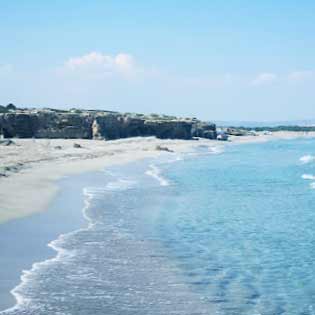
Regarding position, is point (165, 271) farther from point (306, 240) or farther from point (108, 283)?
point (306, 240)

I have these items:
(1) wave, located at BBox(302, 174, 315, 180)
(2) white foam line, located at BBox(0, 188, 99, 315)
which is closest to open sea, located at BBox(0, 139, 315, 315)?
(2) white foam line, located at BBox(0, 188, 99, 315)

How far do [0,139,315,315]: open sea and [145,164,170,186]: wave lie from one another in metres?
3.65

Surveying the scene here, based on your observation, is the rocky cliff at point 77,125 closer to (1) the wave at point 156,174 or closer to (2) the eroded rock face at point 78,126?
(2) the eroded rock face at point 78,126

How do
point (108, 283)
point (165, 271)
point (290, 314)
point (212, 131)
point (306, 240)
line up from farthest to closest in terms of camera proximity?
point (212, 131), point (306, 240), point (165, 271), point (108, 283), point (290, 314)

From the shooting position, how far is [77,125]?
7275 cm

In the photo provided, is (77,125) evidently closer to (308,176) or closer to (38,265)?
(308,176)

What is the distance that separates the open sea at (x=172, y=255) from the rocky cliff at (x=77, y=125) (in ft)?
137

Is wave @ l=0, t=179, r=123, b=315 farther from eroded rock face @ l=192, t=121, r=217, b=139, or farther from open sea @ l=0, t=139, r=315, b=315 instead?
eroded rock face @ l=192, t=121, r=217, b=139

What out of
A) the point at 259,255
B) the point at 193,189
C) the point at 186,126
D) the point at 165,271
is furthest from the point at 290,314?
the point at 186,126

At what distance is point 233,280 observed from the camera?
1212 cm

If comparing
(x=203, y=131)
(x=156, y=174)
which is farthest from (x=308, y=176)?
(x=203, y=131)

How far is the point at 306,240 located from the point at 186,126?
7244 cm

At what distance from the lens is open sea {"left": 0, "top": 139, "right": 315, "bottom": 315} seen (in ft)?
34.1

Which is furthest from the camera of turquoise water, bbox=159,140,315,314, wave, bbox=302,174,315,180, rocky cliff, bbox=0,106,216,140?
rocky cliff, bbox=0,106,216,140
